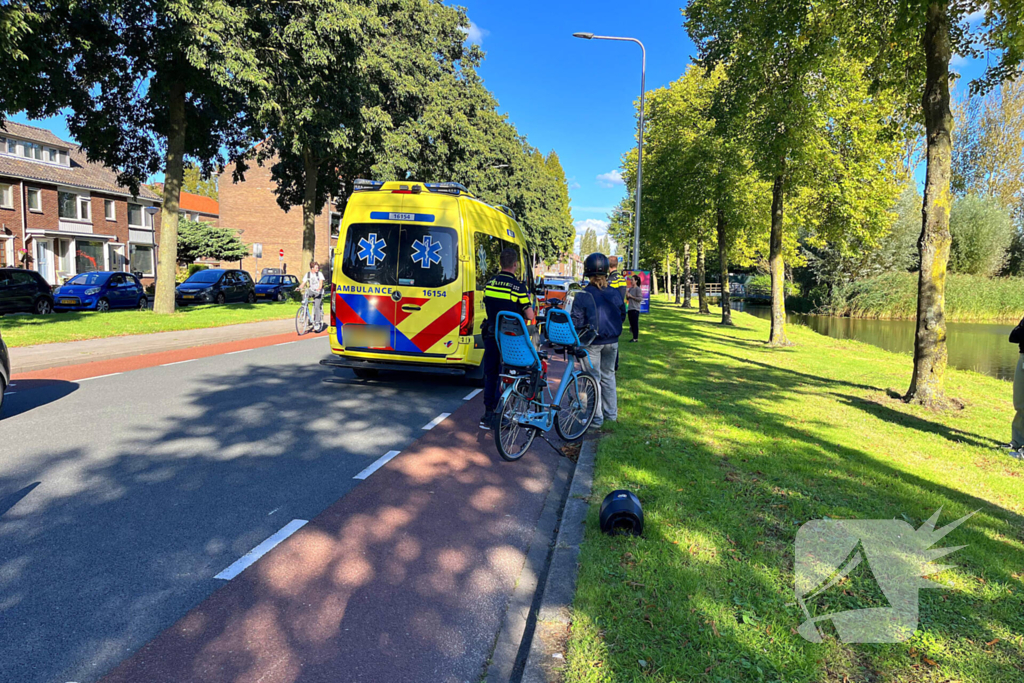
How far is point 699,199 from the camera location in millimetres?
24312

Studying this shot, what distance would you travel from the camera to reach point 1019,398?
20.9ft

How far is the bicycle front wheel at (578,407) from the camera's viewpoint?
680cm

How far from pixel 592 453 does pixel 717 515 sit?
1874 mm

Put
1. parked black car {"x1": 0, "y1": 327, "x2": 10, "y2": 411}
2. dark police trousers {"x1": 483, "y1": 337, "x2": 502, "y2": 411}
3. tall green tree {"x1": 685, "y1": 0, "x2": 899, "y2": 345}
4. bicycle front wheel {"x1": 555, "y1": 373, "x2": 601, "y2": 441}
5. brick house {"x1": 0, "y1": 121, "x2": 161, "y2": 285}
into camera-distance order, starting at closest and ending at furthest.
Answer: dark police trousers {"x1": 483, "y1": 337, "x2": 502, "y2": 411}
bicycle front wheel {"x1": 555, "y1": 373, "x2": 601, "y2": 441}
parked black car {"x1": 0, "y1": 327, "x2": 10, "y2": 411}
tall green tree {"x1": 685, "y1": 0, "x2": 899, "y2": 345}
brick house {"x1": 0, "y1": 121, "x2": 161, "y2": 285}

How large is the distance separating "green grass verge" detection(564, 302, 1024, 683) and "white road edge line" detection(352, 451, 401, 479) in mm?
1945

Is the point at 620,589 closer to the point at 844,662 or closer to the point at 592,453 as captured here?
the point at 844,662

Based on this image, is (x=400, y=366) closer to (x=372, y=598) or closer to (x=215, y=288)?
(x=372, y=598)

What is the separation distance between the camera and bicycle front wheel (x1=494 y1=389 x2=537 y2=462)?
19.3 ft

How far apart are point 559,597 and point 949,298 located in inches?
1406

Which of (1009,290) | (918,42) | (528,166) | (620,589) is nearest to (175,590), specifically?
(620,589)

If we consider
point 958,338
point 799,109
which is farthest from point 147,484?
point 958,338

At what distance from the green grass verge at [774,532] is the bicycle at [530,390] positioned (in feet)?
1.81

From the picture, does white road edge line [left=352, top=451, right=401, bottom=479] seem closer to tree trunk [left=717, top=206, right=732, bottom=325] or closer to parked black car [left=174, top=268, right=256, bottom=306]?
tree trunk [left=717, top=206, right=732, bottom=325]

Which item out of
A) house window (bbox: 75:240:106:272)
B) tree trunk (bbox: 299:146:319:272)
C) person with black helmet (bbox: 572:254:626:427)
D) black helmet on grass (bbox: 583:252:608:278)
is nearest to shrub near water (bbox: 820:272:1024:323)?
tree trunk (bbox: 299:146:319:272)
